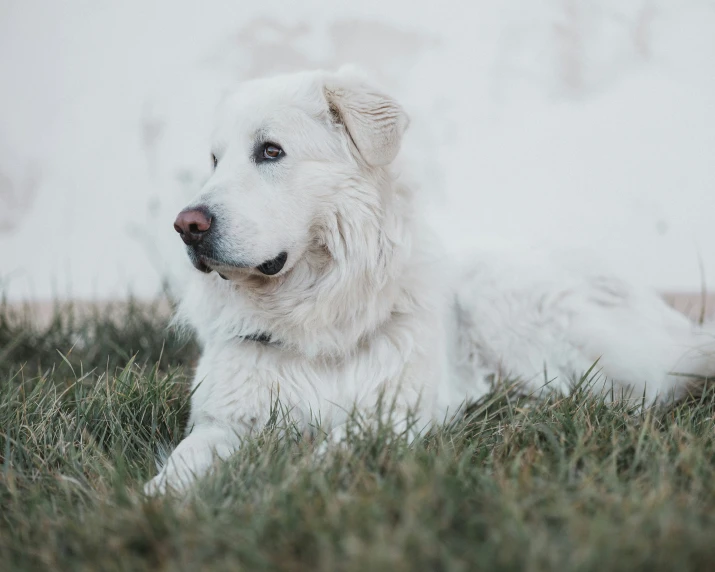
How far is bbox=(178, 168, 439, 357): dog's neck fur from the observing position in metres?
2.52

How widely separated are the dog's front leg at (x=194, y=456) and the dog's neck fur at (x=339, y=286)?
0.40 meters

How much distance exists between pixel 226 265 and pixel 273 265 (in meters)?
0.17

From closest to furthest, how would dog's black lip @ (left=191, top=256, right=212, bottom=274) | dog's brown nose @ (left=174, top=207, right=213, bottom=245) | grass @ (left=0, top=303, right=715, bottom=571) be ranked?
grass @ (left=0, top=303, right=715, bottom=571) → dog's brown nose @ (left=174, top=207, right=213, bottom=245) → dog's black lip @ (left=191, top=256, right=212, bottom=274)

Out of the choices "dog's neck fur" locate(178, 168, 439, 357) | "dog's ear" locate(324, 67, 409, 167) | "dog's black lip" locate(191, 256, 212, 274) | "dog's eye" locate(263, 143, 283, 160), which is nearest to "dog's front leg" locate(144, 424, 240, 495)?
"dog's neck fur" locate(178, 168, 439, 357)

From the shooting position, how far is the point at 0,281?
13.9 ft

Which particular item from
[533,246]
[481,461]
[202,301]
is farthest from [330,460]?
[533,246]

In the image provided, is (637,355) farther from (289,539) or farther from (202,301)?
(289,539)

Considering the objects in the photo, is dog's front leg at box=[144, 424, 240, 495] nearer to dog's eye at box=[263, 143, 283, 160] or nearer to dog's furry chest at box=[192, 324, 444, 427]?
dog's furry chest at box=[192, 324, 444, 427]

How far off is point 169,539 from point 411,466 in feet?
1.73

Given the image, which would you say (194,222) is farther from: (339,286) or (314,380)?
(314,380)

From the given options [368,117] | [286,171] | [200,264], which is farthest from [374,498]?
[368,117]

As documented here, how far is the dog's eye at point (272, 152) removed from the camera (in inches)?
98.9

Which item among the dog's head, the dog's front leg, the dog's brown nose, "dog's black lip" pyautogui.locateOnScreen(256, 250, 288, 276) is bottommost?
the dog's front leg

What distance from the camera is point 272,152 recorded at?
2514mm
